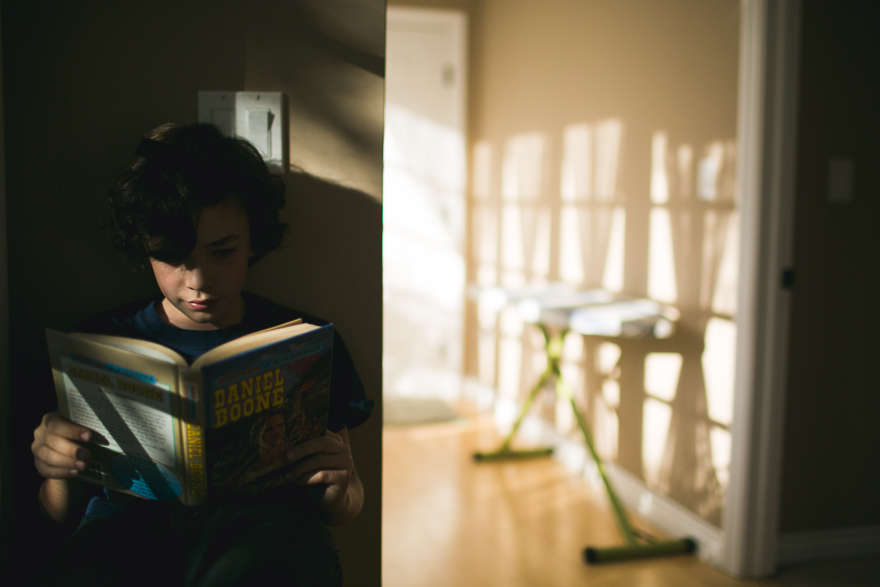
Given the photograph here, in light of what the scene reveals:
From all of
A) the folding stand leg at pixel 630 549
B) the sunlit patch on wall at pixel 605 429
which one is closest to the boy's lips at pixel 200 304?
the folding stand leg at pixel 630 549

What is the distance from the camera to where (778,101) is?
187cm

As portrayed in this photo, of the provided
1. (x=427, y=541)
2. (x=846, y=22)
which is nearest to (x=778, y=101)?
(x=846, y=22)

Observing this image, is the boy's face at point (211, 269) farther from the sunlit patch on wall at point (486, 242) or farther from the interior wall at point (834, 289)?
the sunlit patch on wall at point (486, 242)

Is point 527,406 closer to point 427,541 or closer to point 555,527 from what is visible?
point 555,527

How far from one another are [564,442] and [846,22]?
6.22 ft

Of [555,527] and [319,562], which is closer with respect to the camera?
[319,562]

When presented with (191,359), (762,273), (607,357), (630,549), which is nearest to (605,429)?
(607,357)

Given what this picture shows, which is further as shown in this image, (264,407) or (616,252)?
(616,252)

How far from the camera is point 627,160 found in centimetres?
253

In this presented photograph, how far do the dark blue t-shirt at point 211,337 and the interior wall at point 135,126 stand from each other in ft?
0.38

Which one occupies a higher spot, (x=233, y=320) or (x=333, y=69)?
(x=333, y=69)

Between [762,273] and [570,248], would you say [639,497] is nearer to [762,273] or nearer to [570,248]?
[762,273]

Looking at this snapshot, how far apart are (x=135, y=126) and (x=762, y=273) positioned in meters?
1.68

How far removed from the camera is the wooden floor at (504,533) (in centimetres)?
198
